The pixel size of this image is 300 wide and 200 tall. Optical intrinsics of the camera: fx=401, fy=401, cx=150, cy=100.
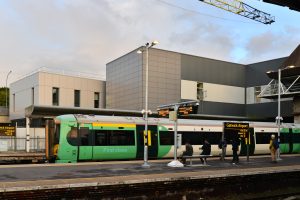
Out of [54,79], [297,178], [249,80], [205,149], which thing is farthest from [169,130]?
[249,80]

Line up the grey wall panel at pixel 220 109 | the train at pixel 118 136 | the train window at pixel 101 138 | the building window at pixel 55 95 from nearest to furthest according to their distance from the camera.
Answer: the train at pixel 118 136
the train window at pixel 101 138
the grey wall panel at pixel 220 109
the building window at pixel 55 95

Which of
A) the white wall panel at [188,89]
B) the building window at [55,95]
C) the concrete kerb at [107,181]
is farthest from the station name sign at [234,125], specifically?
the building window at [55,95]

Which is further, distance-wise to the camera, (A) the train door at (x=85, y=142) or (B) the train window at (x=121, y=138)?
(B) the train window at (x=121, y=138)

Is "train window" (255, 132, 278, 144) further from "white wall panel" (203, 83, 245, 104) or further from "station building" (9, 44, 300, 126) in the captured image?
"white wall panel" (203, 83, 245, 104)

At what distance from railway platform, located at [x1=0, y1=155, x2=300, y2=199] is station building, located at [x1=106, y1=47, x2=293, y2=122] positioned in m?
28.5

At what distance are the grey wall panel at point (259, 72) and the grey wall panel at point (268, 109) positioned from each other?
3087 mm

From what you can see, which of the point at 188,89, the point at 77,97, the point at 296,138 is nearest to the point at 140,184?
the point at 296,138

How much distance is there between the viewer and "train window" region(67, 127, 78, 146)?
22.0 m

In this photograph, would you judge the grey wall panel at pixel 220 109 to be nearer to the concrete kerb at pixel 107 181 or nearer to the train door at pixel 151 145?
the train door at pixel 151 145

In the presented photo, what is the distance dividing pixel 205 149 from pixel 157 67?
85.3 ft

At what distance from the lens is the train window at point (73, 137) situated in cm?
2198

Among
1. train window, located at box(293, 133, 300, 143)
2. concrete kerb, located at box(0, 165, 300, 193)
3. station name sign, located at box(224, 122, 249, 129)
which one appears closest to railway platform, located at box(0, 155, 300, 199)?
concrete kerb, located at box(0, 165, 300, 193)

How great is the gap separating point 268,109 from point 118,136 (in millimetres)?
34908

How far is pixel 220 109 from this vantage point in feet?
180
